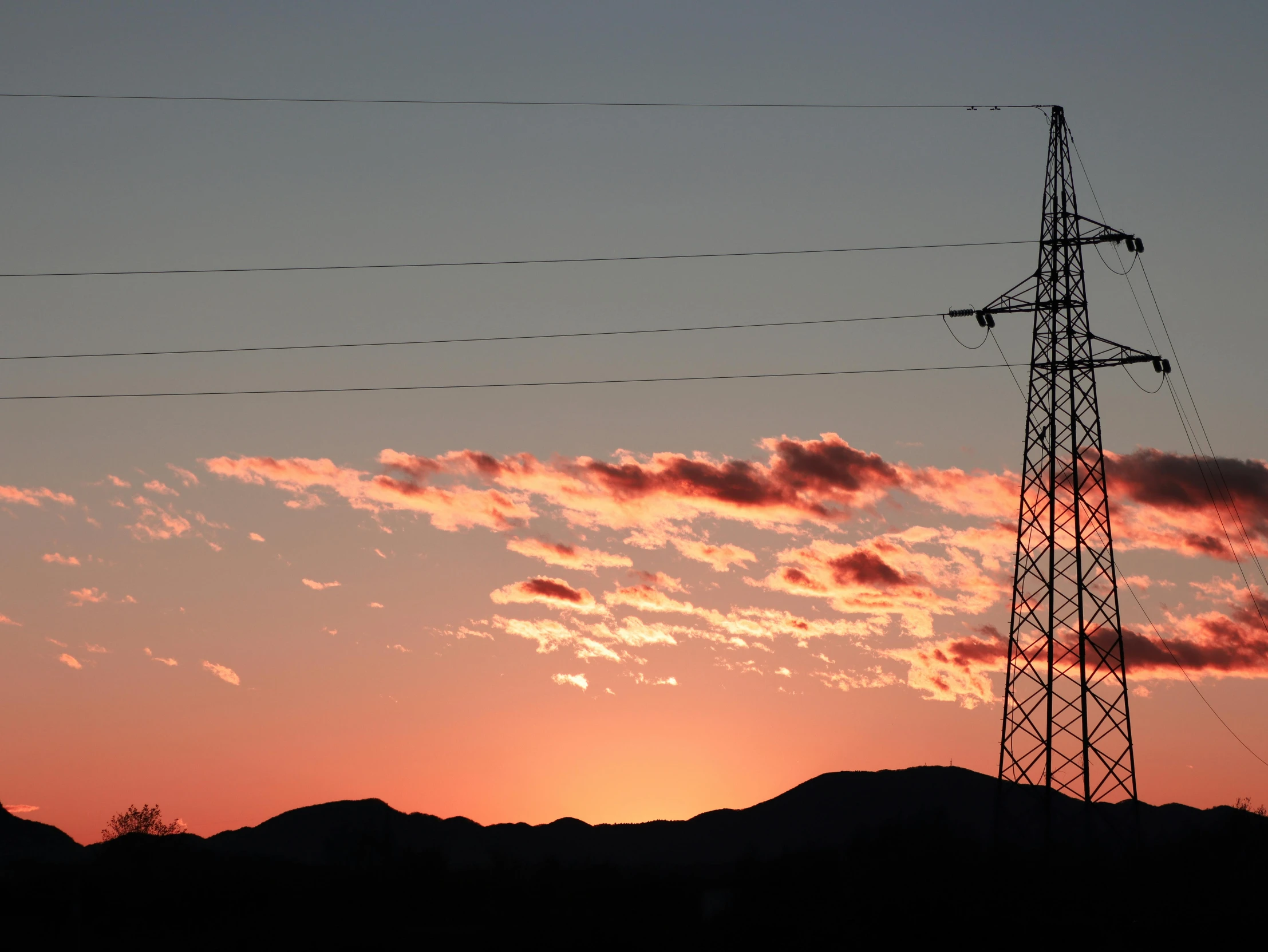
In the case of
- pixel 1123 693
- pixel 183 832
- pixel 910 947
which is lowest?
pixel 910 947

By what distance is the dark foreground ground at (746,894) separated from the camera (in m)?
51.2

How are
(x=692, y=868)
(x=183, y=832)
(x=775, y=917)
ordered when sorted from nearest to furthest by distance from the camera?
(x=775, y=917) → (x=183, y=832) → (x=692, y=868)

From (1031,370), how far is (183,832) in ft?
404

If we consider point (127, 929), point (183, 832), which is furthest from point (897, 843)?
point (183, 832)

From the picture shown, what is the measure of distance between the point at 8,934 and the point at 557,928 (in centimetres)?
2759

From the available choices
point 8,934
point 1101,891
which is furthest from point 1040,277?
point 8,934

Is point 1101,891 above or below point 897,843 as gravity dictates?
below

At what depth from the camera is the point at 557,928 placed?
252 ft

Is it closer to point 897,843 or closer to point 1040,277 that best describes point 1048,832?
point 1040,277

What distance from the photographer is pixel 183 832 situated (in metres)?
147

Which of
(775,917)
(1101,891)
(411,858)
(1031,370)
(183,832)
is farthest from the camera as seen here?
(183,832)

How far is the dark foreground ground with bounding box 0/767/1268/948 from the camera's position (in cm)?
5122

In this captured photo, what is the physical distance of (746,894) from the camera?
74312 mm

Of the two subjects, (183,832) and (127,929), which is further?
(183,832)
